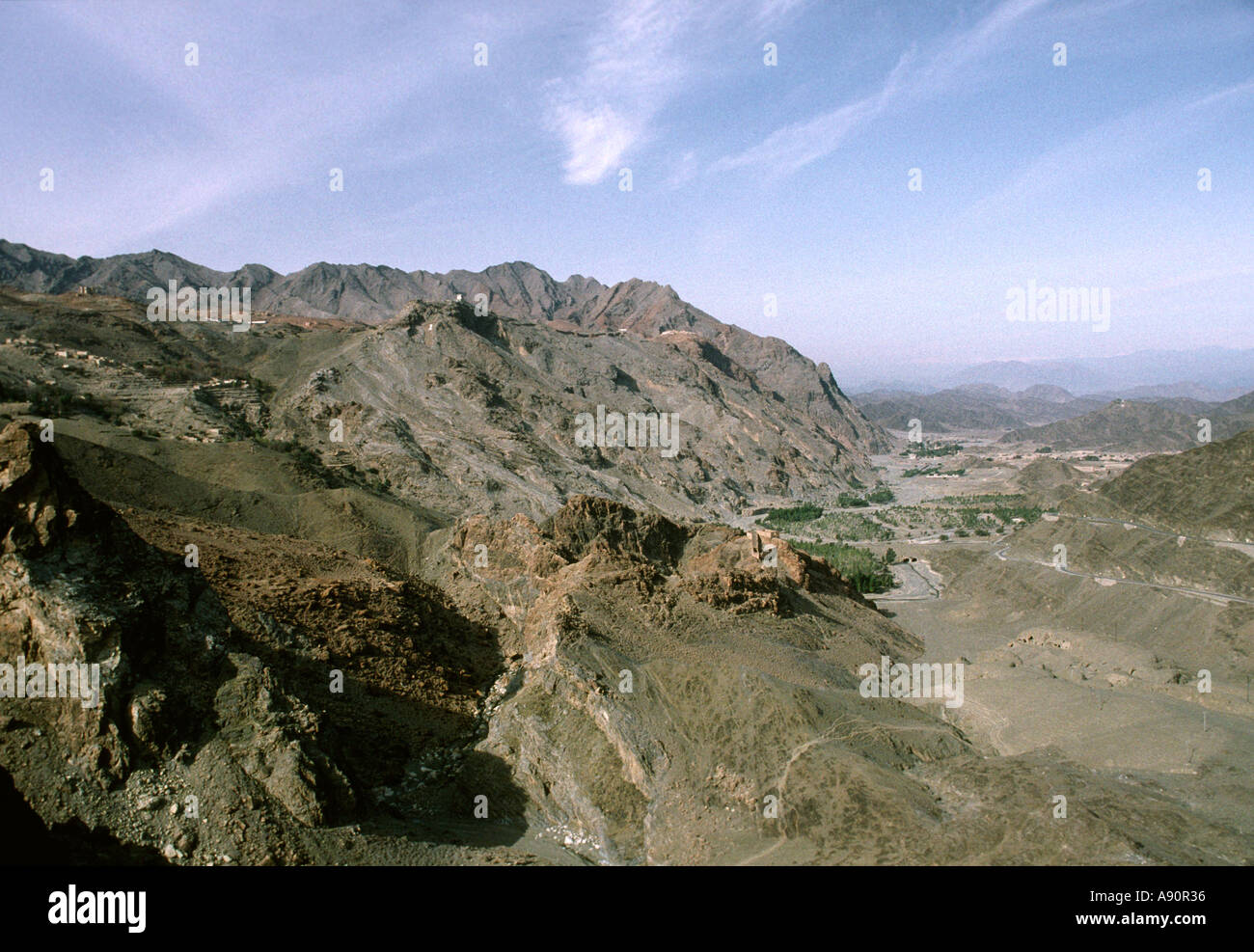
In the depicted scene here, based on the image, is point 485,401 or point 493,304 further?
point 493,304

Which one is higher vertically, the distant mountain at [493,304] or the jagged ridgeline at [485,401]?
the distant mountain at [493,304]

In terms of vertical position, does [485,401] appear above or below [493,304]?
below

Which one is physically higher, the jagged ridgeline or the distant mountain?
the distant mountain

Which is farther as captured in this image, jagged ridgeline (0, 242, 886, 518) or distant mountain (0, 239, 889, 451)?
distant mountain (0, 239, 889, 451)

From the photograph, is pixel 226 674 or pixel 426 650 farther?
pixel 426 650

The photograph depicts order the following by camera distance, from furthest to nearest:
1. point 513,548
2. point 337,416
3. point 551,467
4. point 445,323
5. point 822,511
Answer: point 822,511, point 445,323, point 551,467, point 337,416, point 513,548

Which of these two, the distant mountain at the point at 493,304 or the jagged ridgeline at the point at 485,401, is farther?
the distant mountain at the point at 493,304
